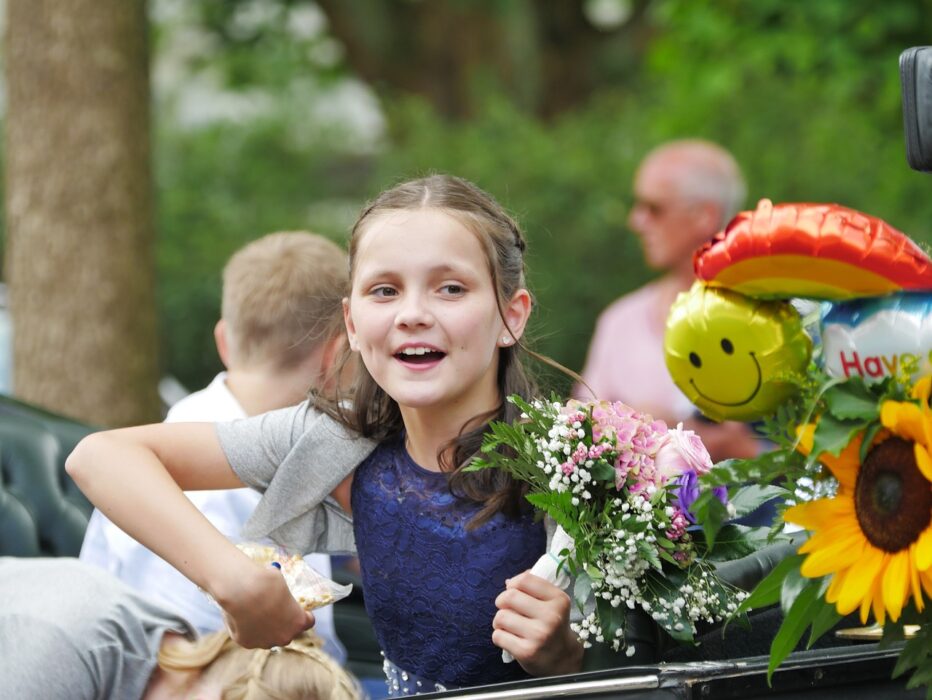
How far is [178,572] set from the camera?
296cm

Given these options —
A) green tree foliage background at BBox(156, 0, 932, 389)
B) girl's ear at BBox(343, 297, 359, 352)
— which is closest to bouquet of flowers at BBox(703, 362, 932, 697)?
girl's ear at BBox(343, 297, 359, 352)

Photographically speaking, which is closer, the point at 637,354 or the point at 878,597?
the point at 878,597

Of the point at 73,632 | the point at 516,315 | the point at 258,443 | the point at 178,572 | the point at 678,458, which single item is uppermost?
the point at 516,315

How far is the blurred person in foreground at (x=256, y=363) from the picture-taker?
3.04 m

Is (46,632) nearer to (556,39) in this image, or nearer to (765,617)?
(765,617)

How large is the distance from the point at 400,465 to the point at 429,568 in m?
0.20

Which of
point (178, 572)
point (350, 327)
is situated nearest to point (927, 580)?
point (350, 327)

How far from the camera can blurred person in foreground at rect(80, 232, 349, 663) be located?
304 cm

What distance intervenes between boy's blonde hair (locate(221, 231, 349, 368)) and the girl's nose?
1.00 metres

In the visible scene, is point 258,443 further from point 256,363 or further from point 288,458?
point 256,363

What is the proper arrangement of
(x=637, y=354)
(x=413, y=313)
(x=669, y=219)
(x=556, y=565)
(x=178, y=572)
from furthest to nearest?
(x=637, y=354) < (x=669, y=219) < (x=178, y=572) < (x=413, y=313) < (x=556, y=565)

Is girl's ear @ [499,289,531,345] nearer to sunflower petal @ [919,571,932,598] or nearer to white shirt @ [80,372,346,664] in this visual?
white shirt @ [80,372,346,664]

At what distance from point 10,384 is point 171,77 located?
8893 millimetres

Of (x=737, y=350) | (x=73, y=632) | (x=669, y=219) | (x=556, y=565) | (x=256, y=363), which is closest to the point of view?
(x=737, y=350)
